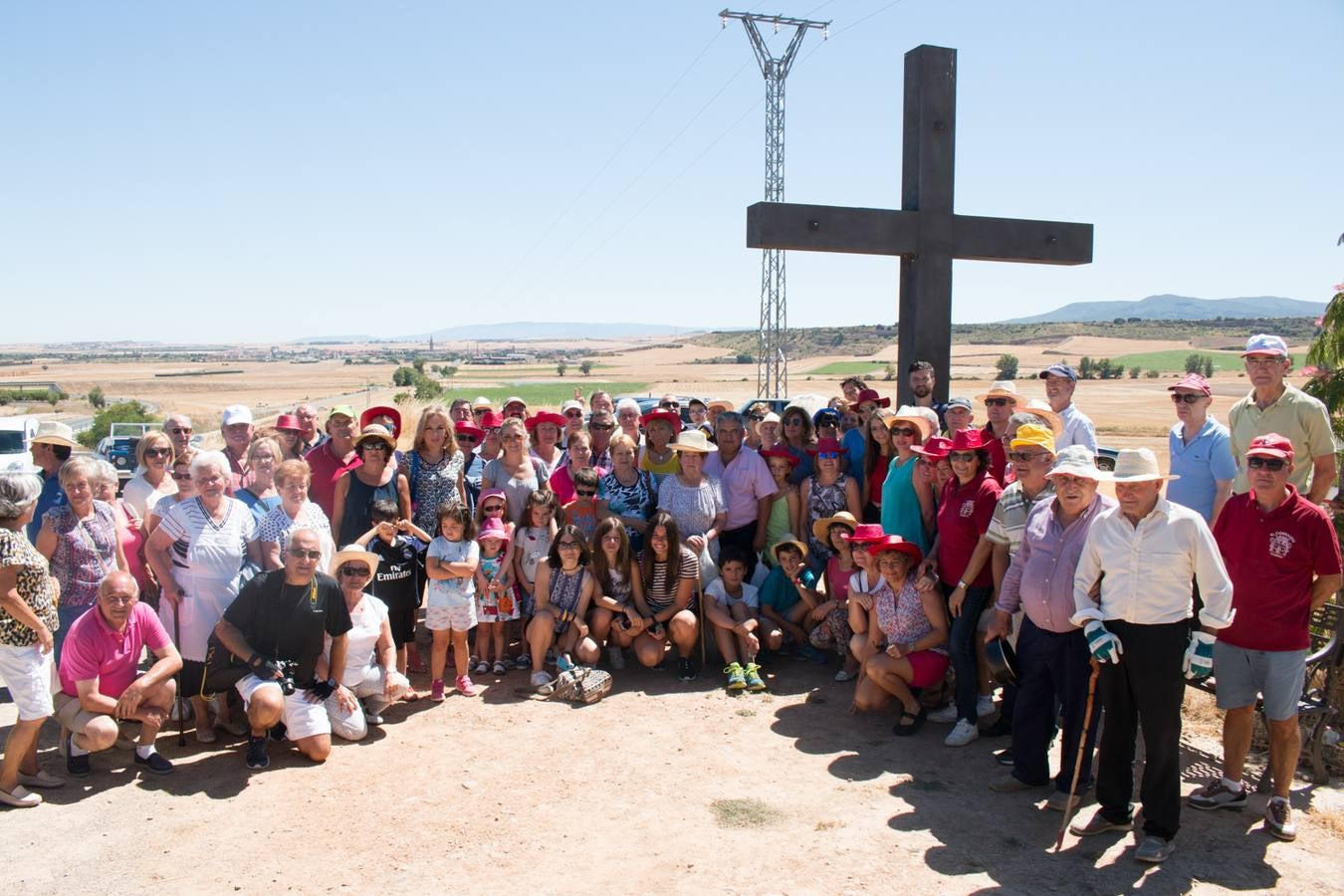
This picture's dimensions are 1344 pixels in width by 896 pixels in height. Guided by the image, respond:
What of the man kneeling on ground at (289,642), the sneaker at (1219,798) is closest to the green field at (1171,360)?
the sneaker at (1219,798)

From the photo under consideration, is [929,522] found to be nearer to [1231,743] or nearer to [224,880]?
[1231,743]

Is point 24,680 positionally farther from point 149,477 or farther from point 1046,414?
point 1046,414

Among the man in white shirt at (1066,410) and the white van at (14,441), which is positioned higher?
the man in white shirt at (1066,410)

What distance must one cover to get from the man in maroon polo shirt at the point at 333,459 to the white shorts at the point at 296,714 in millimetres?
1662

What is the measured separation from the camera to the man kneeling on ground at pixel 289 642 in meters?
5.60

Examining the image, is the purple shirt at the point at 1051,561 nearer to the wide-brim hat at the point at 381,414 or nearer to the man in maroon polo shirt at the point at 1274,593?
the man in maroon polo shirt at the point at 1274,593

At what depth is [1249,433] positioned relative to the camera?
5.71m

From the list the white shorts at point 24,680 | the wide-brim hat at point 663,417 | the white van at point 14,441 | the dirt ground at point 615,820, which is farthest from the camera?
the white van at point 14,441

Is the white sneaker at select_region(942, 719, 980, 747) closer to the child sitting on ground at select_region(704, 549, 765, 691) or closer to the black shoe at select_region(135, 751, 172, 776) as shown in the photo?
the child sitting on ground at select_region(704, 549, 765, 691)

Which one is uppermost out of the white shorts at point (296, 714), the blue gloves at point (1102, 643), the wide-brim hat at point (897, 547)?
the wide-brim hat at point (897, 547)

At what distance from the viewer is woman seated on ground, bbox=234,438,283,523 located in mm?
6262

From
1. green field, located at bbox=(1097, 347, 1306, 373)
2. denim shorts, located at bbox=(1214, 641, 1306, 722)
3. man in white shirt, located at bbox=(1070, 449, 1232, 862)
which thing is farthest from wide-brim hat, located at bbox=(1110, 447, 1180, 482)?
green field, located at bbox=(1097, 347, 1306, 373)

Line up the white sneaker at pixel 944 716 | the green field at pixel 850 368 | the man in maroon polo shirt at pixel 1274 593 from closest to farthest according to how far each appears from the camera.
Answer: the man in maroon polo shirt at pixel 1274 593 < the white sneaker at pixel 944 716 < the green field at pixel 850 368

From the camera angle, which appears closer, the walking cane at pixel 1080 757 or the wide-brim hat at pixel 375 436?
the walking cane at pixel 1080 757
